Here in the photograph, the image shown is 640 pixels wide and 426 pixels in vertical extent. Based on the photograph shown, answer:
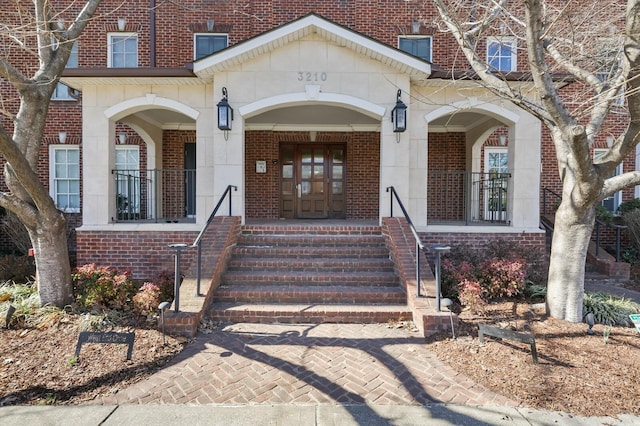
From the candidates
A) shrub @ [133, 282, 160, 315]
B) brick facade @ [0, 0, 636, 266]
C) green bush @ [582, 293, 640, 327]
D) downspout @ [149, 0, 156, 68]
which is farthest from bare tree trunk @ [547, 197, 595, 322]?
downspout @ [149, 0, 156, 68]

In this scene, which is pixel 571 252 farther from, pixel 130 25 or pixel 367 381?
pixel 130 25

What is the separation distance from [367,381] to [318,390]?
50 cm

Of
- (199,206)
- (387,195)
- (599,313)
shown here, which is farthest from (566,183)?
(199,206)

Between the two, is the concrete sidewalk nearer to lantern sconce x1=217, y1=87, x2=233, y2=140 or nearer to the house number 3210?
lantern sconce x1=217, y1=87, x2=233, y2=140

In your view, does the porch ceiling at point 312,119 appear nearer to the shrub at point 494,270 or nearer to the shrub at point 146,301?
the shrub at point 494,270

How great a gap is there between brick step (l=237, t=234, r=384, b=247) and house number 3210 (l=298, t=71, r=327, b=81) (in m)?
3.05

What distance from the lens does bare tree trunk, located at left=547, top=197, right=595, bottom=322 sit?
14.9 ft

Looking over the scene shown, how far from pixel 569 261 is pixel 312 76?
5250 mm

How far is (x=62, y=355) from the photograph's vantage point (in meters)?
3.77

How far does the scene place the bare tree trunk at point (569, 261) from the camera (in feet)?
14.9

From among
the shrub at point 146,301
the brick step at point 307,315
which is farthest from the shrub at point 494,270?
the shrub at point 146,301

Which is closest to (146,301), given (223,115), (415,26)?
(223,115)

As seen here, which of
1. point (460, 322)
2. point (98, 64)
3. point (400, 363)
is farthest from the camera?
point (98, 64)

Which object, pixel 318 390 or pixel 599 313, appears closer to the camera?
pixel 318 390
